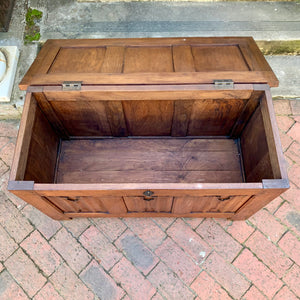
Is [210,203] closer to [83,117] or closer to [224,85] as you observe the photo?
[224,85]

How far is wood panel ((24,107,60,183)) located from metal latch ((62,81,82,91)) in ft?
1.13

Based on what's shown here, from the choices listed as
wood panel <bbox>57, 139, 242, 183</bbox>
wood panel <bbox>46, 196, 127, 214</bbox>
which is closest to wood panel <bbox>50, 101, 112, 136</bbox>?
wood panel <bbox>57, 139, 242, 183</bbox>

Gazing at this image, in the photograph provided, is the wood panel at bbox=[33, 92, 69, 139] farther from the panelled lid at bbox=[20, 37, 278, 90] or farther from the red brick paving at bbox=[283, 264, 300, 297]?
the red brick paving at bbox=[283, 264, 300, 297]

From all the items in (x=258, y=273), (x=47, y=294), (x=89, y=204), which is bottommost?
(x=47, y=294)

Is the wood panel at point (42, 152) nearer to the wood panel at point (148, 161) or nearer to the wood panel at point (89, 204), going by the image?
the wood panel at point (148, 161)

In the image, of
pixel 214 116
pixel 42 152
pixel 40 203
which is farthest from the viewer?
pixel 214 116

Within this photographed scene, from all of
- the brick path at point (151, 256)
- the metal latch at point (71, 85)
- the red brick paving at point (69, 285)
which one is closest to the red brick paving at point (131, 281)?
the brick path at point (151, 256)

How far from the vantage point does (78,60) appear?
89.6 inches

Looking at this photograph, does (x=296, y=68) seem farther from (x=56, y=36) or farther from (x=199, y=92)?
(x=56, y=36)

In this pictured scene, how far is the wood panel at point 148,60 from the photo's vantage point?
86.7 inches

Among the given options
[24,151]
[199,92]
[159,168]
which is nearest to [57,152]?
[24,151]

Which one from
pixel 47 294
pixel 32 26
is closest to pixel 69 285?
pixel 47 294

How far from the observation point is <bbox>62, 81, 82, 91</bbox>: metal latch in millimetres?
2129

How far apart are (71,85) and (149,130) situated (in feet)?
2.79
